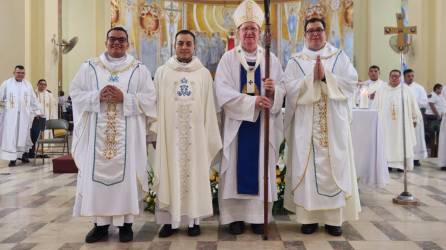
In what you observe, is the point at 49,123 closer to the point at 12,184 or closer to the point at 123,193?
the point at 12,184

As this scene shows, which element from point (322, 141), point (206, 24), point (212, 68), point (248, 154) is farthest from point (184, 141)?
point (206, 24)

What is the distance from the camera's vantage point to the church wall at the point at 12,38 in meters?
12.2

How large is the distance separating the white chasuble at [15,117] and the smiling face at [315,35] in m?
7.99

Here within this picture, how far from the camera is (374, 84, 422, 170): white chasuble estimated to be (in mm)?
9281

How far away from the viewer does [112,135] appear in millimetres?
4410

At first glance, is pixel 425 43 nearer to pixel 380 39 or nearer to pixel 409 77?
pixel 380 39

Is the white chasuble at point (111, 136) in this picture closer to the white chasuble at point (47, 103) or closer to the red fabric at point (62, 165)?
the red fabric at point (62, 165)

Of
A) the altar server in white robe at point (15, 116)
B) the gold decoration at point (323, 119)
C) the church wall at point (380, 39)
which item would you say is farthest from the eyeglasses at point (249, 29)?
the church wall at point (380, 39)

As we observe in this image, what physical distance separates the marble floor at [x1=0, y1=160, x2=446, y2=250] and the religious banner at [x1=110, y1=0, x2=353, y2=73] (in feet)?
37.9

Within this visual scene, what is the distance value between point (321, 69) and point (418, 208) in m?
2.42

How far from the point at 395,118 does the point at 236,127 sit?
5.90 metres

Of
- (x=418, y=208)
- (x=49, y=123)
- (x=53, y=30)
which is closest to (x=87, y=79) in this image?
(x=418, y=208)

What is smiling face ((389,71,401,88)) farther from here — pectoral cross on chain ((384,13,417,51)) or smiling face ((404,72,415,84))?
pectoral cross on chain ((384,13,417,51))

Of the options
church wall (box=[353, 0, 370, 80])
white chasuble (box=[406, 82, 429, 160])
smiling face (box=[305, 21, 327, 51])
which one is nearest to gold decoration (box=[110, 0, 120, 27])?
church wall (box=[353, 0, 370, 80])
